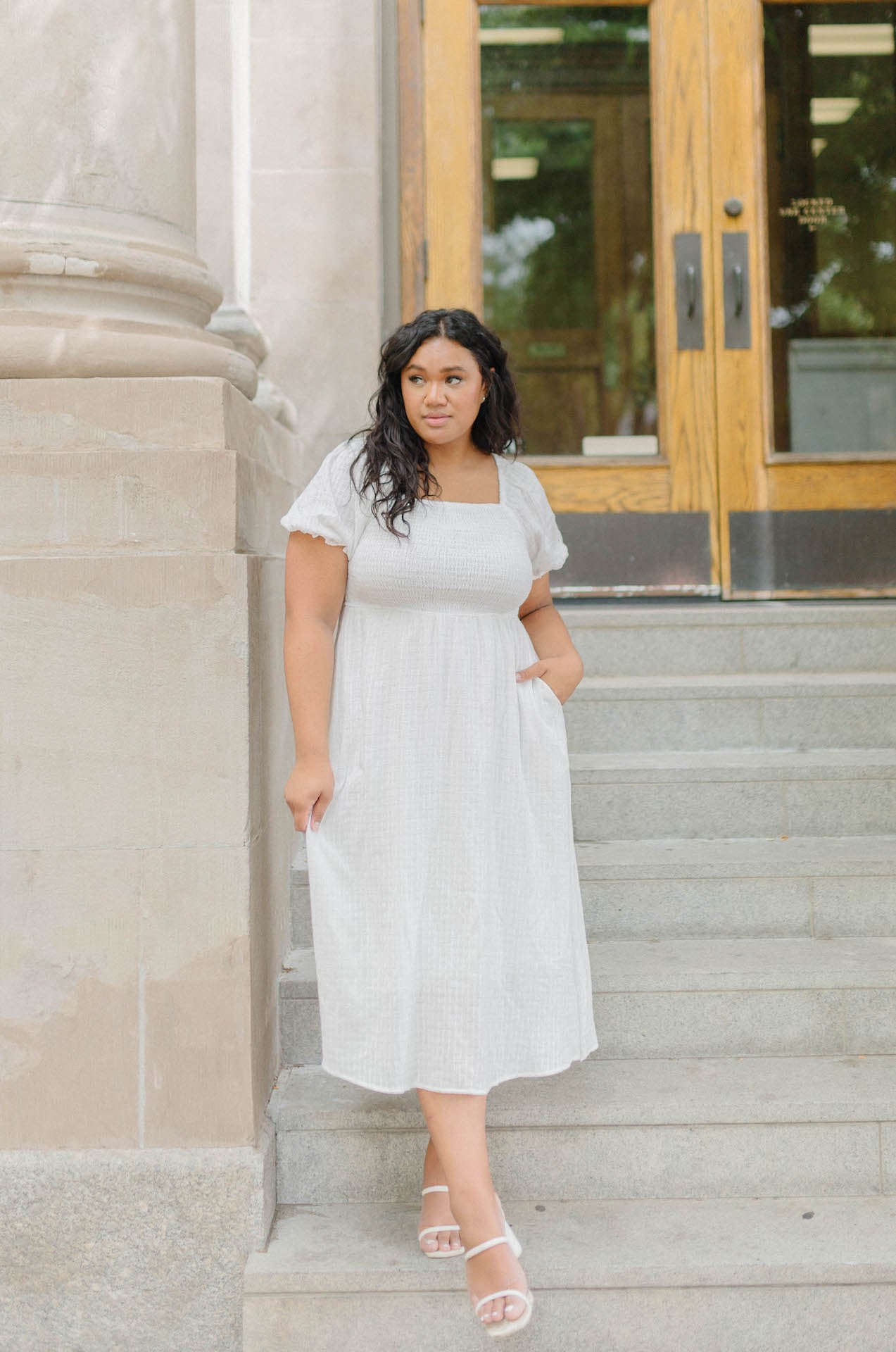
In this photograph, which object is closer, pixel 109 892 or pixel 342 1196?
pixel 109 892

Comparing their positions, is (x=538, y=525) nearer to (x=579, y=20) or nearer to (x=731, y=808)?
(x=731, y=808)

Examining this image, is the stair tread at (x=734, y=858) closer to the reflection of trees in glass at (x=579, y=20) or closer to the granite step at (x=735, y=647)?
the granite step at (x=735, y=647)

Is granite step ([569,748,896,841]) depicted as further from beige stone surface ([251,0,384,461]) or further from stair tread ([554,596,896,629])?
beige stone surface ([251,0,384,461])

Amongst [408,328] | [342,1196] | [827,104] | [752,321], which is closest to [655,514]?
[752,321]

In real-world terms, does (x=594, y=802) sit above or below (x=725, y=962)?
above

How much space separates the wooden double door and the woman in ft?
8.24

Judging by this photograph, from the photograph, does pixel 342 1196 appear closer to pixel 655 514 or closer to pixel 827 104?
pixel 655 514

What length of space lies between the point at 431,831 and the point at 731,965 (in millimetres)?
1033

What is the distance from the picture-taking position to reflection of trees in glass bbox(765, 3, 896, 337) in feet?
16.8

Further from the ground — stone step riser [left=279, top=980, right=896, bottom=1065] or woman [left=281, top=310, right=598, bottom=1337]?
woman [left=281, top=310, right=598, bottom=1337]

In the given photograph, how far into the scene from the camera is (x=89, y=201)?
267 cm

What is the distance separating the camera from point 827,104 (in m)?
5.23

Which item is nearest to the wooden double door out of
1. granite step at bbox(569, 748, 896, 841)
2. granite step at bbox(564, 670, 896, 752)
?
granite step at bbox(564, 670, 896, 752)

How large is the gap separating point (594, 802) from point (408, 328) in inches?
63.9
